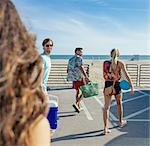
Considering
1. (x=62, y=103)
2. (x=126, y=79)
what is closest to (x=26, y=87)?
(x=126, y=79)

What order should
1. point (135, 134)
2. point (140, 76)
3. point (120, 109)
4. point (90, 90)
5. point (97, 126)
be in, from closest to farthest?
point (135, 134), point (120, 109), point (97, 126), point (90, 90), point (140, 76)

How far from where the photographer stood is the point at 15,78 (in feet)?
3.56

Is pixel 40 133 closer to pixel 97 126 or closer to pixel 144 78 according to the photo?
pixel 97 126

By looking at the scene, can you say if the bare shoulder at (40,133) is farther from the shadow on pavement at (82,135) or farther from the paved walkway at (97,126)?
the shadow on pavement at (82,135)

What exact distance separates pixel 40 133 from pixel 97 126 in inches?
238

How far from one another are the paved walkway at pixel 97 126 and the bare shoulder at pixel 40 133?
4682 mm

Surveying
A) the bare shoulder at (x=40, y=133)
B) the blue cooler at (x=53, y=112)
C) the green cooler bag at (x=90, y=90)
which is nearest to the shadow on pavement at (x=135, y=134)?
the green cooler bag at (x=90, y=90)

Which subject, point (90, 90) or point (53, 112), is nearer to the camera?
point (53, 112)

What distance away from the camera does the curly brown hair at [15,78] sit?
106cm

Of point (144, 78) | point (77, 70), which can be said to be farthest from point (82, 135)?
point (144, 78)

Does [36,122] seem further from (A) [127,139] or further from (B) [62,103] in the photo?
(B) [62,103]

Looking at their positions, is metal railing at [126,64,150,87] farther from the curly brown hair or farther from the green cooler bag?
the curly brown hair

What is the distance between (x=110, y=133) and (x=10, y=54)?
5.69 m

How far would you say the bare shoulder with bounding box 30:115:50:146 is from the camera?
117 centimetres
